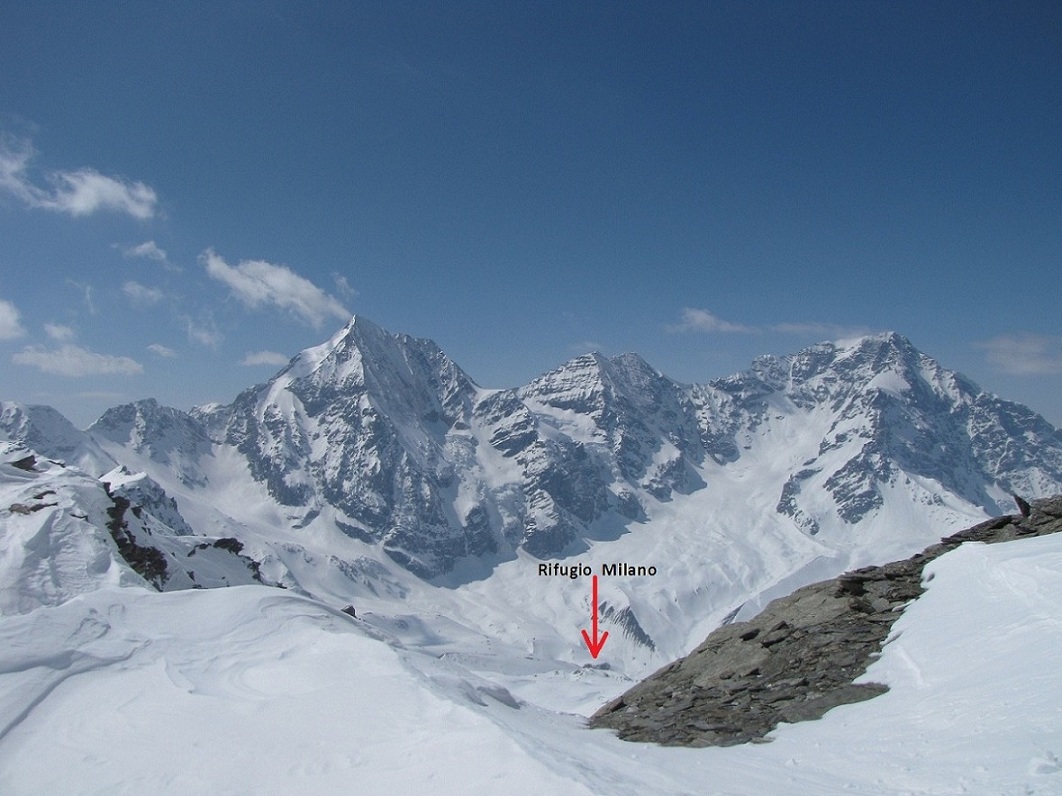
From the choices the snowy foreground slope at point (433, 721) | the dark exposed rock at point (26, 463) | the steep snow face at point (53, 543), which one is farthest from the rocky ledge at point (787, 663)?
the dark exposed rock at point (26, 463)

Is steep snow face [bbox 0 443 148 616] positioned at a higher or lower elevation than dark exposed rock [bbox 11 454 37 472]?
lower

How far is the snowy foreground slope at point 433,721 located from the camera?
12242 mm

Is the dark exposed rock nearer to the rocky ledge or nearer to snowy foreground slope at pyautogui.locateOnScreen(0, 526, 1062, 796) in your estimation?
snowy foreground slope at pyautogui.locateOnScreen(0, 526, 1062, 796)

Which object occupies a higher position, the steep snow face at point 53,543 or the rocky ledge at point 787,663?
the steep snow face at point 53,543

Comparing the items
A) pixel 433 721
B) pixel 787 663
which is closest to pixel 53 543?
pixel 433 721

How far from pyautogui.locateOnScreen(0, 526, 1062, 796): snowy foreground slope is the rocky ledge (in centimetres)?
104

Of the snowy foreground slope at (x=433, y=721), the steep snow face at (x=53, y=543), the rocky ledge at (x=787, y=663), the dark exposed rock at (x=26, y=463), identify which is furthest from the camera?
the dark exposed rock at (x=26, y=463)

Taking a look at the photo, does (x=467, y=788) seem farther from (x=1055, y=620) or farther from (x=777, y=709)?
(x=1055, y=620)

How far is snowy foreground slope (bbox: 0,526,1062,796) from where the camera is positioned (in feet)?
40.2

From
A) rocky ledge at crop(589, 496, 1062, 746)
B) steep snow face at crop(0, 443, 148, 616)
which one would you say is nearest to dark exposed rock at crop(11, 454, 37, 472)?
steep snow face at crop(0, 443, 148, 616)

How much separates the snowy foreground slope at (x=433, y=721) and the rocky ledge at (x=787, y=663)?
104cm

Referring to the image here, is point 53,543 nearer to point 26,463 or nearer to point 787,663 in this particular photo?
point 26,463

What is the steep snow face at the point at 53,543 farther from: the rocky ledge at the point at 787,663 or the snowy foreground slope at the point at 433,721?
the rocky ledge at the point at 787,663

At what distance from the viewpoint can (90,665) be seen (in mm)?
19359
